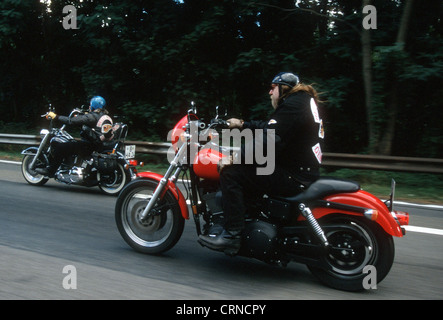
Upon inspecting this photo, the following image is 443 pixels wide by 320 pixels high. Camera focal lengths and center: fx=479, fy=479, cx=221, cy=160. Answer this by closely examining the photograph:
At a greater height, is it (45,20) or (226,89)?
(45,20)

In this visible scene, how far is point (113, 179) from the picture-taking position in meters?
8.01

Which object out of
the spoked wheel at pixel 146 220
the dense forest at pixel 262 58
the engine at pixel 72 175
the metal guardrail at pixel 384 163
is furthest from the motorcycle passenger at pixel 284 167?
the dense forest at pixel 262 58

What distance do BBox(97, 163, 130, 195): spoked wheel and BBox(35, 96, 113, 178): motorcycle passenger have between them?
0.58m

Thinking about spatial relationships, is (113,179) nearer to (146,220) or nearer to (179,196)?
(146,220)

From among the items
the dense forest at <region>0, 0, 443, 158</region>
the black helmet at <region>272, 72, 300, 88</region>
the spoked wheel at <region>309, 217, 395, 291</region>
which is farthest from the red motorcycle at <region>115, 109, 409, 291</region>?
the dense forest at <region>0, 0, 443, 158</region>

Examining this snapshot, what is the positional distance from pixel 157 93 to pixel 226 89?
6.81ft

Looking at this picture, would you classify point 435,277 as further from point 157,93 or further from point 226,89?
point 157,93

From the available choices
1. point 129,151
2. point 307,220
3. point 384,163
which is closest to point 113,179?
point 129,151

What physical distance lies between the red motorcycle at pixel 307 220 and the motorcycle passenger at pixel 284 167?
0.10m

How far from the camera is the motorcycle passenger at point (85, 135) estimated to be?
26.6 ft

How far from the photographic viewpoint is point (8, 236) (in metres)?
5.21
